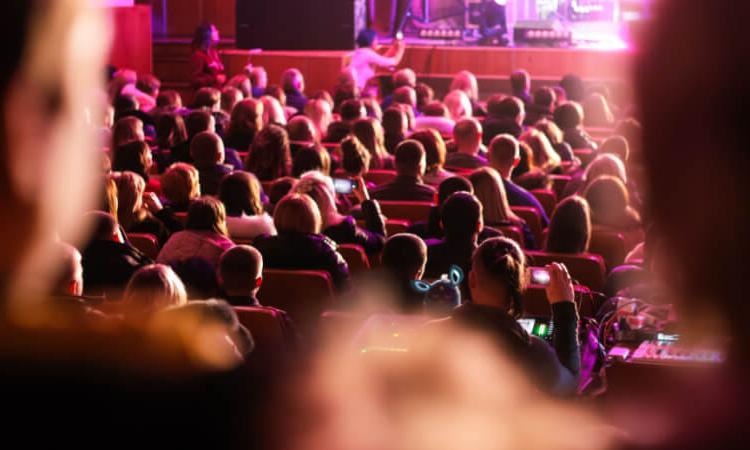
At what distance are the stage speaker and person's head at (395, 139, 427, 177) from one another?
9.05m

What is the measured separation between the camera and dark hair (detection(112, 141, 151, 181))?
6.50m

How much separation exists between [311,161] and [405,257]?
2279mm

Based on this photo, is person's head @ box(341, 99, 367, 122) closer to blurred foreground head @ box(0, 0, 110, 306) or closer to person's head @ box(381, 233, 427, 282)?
person's head @ box(381, 233, 427, 282)

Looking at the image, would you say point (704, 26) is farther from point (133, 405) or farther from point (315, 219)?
point (315, 219)

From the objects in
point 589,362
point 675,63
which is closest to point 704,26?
point 675,63

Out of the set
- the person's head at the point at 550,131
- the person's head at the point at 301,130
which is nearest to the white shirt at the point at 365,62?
the person's head at the point at 550,131

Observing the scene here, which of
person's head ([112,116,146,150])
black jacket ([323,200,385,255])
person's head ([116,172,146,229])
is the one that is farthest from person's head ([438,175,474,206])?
person's head ([112,116,146,150])

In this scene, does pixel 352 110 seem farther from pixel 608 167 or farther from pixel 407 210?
pixel 608 167

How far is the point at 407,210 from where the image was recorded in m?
6.17

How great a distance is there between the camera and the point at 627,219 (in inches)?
227

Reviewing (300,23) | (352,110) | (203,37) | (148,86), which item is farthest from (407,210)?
(300,23)

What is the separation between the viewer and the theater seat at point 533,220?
5988mm

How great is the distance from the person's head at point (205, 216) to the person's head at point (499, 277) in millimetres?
1825

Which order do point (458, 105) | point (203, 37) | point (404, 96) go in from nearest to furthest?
point (458, 105), point (404, 96), point (203, 37)
